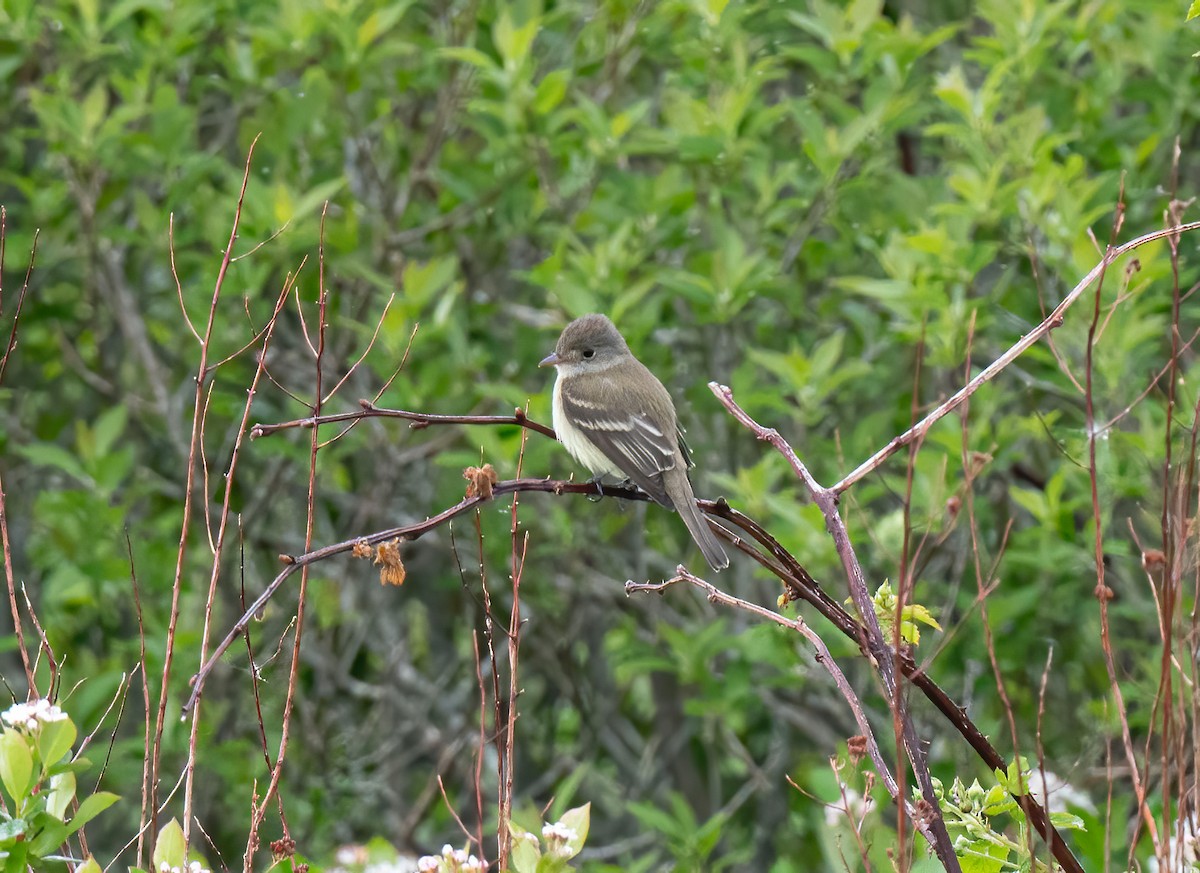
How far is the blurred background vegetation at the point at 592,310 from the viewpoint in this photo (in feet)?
18.2

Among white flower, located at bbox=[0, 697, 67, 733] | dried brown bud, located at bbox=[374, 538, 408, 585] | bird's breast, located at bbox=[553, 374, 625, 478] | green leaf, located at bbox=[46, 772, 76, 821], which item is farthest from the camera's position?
bird's breast, located at bbox=[553, 374, 625, 478]

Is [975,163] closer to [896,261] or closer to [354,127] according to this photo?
[896,261]

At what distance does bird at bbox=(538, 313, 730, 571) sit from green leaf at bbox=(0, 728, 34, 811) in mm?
2455

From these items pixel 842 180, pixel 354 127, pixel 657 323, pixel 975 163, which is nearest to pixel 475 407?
pixel 657 323

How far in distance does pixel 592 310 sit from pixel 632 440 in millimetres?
847

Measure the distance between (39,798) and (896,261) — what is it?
397 cm

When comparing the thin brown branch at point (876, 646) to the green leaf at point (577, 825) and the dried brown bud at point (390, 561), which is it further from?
the dried brown bud at point (390, 561)

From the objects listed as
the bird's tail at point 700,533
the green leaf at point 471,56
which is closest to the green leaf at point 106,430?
the green leaf at point 471,56

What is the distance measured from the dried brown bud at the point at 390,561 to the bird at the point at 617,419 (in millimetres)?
1906

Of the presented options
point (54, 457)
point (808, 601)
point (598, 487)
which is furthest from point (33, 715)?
point (54, 457)

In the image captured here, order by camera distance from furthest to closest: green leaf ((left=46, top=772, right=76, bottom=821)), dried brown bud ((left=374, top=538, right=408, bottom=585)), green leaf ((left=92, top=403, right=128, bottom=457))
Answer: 1. green leaf ((left=92, top=403, right=128, bottom=457))
2. dried brown bud ((left=374, top=538, right=408, bottom=585))
3. green leaf ((left=46, top=772, right=76, bottom=821))

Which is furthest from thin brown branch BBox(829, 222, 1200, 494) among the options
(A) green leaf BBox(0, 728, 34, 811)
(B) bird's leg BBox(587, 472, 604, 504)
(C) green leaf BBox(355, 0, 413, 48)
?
(C) green leaf BBox(355, 0, 413, 48)

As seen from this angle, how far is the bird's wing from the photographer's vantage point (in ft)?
15.4

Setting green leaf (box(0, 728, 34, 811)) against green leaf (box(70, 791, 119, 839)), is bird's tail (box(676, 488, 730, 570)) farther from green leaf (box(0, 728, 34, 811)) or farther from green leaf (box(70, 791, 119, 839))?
green leaf (box(0, 728, 34, 811))
